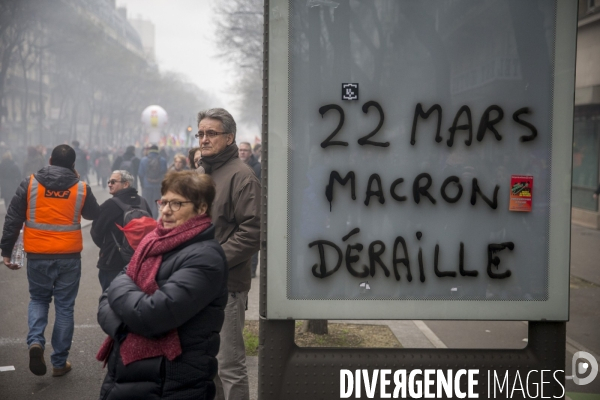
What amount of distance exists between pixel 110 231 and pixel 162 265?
3839mm

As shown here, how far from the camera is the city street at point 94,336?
5.71m

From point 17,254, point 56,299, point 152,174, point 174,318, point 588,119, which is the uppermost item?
point 588,119

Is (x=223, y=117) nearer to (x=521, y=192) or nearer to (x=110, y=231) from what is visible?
(x=521, y=192)

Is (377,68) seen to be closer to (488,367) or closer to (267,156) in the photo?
(267,156)

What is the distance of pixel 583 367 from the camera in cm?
648

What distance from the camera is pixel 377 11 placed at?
3.28 meters

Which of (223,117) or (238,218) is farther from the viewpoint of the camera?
(223,117)

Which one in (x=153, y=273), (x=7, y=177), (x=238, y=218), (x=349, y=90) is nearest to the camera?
(x=153, y=273)

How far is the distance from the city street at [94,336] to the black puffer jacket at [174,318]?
2.58 m

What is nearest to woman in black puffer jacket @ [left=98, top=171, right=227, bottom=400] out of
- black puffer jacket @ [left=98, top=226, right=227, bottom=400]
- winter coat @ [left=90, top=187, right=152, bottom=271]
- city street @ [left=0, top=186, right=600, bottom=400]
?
black puffer jacket @ [left=98, top=226, right=227, bottom=400]

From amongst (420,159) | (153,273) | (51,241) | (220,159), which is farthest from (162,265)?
(51,241)

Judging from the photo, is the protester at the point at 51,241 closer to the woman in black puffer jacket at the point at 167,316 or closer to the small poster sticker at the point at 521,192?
the woman in black puffer jacket at the point at 167,316

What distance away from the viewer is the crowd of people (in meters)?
3.05

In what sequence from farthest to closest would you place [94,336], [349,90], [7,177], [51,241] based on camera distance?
[7,177] < [94,336] < [51,241] < [349,90]
